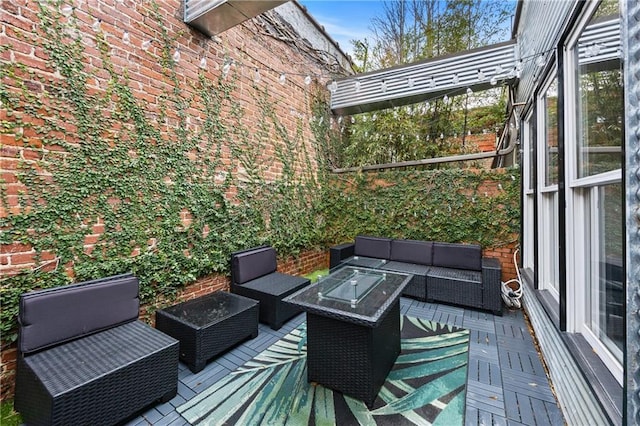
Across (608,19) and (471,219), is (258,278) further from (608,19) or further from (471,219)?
(608,19)

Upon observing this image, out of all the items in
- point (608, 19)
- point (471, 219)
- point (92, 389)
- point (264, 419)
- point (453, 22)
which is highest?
point (453, 22)

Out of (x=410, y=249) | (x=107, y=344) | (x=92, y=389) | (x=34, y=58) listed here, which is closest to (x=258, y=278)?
(x=107, y=344)

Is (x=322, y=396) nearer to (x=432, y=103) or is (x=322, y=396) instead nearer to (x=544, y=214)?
(x=544, y=214)

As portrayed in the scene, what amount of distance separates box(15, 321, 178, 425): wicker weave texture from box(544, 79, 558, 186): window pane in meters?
3.72

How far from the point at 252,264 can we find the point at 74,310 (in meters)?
1.94

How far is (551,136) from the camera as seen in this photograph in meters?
2.79

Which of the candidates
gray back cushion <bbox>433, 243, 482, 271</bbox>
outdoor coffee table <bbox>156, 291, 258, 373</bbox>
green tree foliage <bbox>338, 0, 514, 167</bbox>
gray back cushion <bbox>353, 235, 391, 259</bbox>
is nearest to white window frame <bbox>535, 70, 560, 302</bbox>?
gray back cushion <bbox>433, 243, 482, 271</bbox>

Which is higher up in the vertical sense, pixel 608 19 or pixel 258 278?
pixel 608 19

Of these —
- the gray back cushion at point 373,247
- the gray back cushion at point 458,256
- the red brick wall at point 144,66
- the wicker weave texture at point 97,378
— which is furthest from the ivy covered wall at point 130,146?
the gray back cushion at point 458,256

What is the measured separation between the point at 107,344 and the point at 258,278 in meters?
1.91

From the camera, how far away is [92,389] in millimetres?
1728

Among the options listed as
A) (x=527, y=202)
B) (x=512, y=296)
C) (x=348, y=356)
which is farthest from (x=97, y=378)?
(x=527, y=202)

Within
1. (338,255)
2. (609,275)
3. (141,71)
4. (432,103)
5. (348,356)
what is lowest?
(348,356)

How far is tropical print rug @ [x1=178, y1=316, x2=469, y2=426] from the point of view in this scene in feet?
6.44
